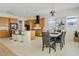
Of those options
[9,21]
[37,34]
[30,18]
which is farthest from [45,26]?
[9,21]

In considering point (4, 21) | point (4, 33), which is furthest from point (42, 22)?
point (4, 33)

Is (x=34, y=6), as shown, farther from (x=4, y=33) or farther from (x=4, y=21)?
(x=4, y=33)

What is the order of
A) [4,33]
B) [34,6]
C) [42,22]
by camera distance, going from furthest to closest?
[42,22] < [4,33] < [34,6]

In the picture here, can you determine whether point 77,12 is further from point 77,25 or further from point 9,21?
point 9,21

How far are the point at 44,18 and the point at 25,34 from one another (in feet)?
11.7

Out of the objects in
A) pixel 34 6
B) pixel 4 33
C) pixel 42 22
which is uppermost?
pixel 34 6

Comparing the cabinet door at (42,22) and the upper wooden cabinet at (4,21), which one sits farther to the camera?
the cabinet door at (42,22)

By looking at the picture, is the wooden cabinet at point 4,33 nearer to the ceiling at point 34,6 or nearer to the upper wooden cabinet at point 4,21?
the upper wooden cabinet at point 4,21

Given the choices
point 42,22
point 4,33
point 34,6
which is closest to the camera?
point 34,6

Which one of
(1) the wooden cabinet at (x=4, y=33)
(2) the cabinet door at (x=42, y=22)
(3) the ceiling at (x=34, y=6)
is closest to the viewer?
(3) the ceiling at (x=34, y=6)

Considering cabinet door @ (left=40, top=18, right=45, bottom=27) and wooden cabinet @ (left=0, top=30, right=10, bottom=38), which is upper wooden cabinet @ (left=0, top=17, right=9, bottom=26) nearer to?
wooden cabinet @ (left=0, top=30, right=10, bottom=38)

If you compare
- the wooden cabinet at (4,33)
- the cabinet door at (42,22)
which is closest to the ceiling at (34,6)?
the wooden cabinet at (4,33)

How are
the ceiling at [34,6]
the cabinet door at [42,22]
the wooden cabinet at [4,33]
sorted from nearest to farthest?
the ceiling at [34,6]
the wooden cabinet at [4,33]
the cabinet door at [42,22]

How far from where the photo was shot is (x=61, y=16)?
788cm
